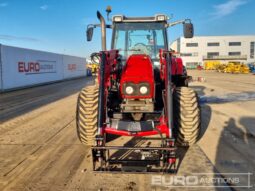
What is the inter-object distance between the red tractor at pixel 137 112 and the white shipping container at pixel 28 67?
1413 centimetres

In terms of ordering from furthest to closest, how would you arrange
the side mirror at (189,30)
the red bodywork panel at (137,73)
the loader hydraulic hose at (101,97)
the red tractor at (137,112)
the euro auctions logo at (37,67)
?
the euro auctions logo at (37,67) → the side mirror at (189,30) → the red bodywork panel at (137,73) → the loader hydraulic hose at (101,97) → the red tractor at (137,112)

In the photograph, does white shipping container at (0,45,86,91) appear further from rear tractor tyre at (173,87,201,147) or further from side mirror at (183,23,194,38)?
rear tractor tyre at (173,87,201,147)

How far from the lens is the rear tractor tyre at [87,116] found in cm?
515

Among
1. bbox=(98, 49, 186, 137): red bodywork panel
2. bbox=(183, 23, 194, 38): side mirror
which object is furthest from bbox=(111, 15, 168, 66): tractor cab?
bbox=(98, 49, 186, 137): red bodywork panel

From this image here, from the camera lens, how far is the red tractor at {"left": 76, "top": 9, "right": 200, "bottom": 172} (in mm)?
4266

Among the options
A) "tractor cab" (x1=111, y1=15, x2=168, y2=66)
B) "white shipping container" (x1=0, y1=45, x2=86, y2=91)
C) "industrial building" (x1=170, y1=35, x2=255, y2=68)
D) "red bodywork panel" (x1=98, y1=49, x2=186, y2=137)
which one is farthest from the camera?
"industrial building" (x1=170, y1=35, x2=255, y2=68)

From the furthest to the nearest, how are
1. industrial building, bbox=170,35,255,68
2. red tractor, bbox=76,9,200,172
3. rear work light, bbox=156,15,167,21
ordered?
industrial building, bbox=170,35,255,68, rear work light, bbox=156,15,167,21, red tractor, bbox=76,9,200,172

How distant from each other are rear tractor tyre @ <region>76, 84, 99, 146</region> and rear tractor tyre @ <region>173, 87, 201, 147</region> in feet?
5.02

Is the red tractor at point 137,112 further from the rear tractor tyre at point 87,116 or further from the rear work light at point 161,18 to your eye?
the rear work light at point 161,18

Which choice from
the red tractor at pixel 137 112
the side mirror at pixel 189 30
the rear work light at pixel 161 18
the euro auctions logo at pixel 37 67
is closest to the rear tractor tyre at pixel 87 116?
the red tractor at pixel 137 112

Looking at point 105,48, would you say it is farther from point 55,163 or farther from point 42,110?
point 42,110

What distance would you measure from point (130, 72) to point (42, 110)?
6.01 m

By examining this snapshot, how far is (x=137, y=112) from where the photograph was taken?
507cm

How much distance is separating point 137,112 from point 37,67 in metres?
19.2
